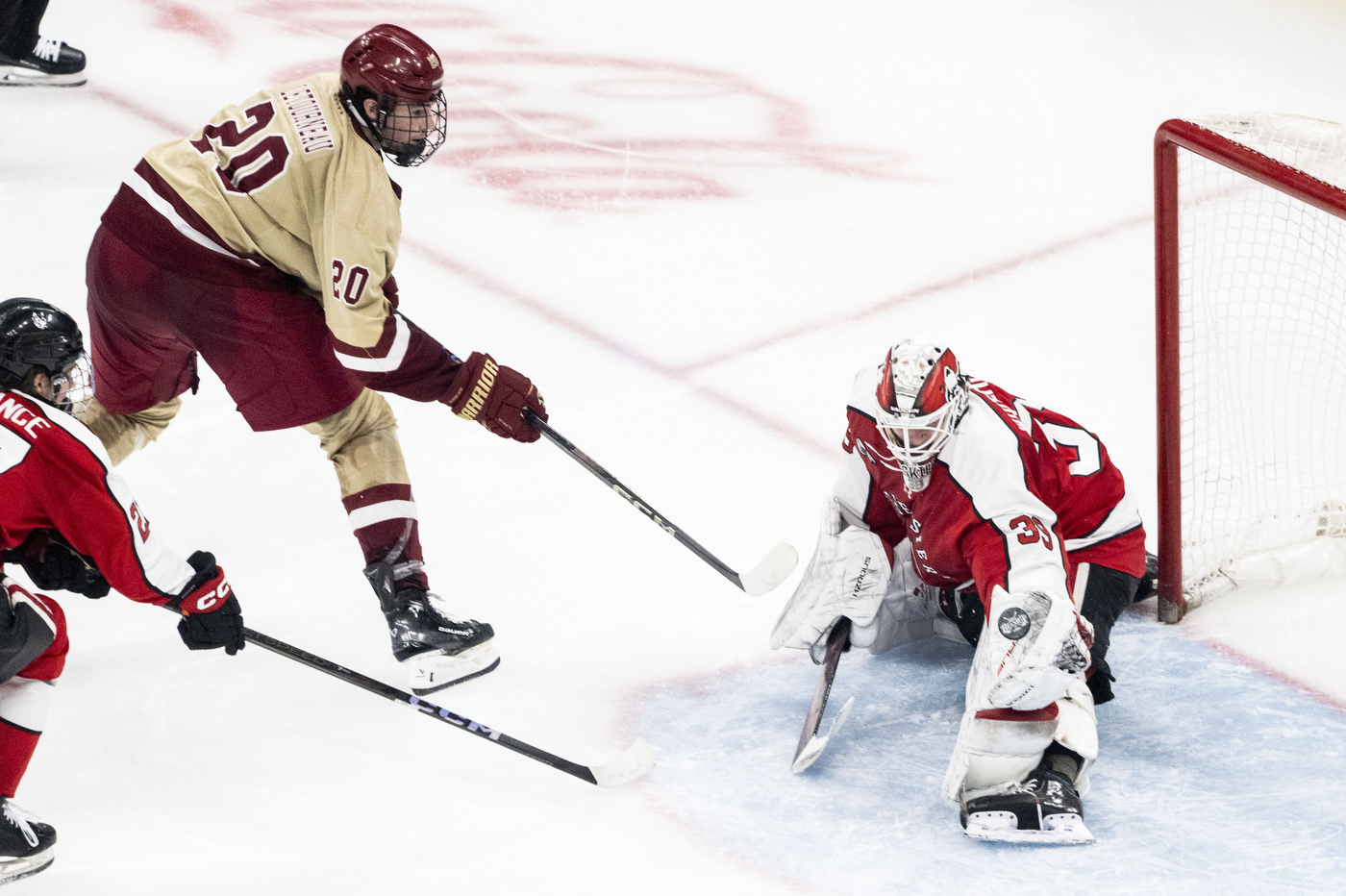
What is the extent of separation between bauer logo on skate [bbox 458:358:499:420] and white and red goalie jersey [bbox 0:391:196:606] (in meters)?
0.68

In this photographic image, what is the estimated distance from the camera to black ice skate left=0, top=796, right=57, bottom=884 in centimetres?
235

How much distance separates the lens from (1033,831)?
2471 millimetres

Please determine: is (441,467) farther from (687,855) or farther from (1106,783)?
(1106,783)

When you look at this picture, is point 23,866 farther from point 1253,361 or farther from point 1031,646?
point 1253,361

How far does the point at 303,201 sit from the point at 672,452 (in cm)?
129

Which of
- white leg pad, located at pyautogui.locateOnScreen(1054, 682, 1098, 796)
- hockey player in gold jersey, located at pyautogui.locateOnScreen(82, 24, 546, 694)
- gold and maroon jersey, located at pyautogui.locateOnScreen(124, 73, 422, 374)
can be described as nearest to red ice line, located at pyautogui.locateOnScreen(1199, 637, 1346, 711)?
white leg pad, located at pyautogui.locateOnScreen(1054, 682, 1098, 796)

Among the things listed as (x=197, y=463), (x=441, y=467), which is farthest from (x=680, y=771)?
(x=197, y=463)

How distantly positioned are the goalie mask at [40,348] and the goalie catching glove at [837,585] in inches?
52.2

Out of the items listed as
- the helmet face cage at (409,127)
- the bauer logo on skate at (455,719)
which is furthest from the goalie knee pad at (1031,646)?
the helmet face cage at (409,127)

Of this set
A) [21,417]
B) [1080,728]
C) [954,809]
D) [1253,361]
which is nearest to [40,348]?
[21,417]

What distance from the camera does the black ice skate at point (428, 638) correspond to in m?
2.94

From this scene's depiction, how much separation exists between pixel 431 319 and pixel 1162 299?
2.08 meters

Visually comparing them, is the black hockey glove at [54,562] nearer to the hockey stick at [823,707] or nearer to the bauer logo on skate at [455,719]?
the bauer logo on skate at [455,719]

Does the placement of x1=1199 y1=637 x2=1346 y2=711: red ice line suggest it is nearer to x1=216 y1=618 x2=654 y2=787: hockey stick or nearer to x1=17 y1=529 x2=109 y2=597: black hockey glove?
x1=216 y1=618 x2=654 y2=787: hockey stick
